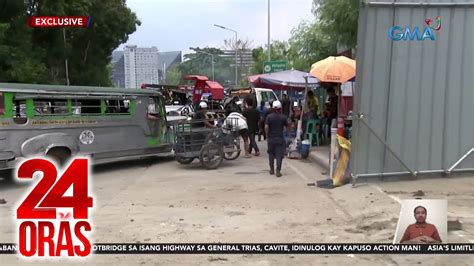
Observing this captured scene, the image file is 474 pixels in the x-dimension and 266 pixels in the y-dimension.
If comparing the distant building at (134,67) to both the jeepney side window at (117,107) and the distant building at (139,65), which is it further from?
the jeepney side window at (117,107)

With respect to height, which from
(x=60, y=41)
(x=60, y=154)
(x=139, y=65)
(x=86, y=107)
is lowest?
(x=60, y=154)

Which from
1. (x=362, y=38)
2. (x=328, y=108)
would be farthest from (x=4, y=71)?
(x=362, y=38)

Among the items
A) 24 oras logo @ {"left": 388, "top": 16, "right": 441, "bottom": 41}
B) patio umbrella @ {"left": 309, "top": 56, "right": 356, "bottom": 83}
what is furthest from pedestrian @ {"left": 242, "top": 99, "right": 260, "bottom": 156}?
24 oras logo @ {"left": 388, "top": 16, "right": 441, "bottom": 41}

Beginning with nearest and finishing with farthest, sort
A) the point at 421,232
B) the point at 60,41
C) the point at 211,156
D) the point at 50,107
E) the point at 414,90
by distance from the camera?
the point at 421,232
the point at 414,90
the point at 50,107
the point at 211,156
the point at 60,41

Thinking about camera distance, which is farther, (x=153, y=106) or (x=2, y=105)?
(x=153, y=106)

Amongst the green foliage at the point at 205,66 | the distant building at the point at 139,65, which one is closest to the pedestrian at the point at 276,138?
the distant building at the point at 139,65

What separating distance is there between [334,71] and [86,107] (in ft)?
19.2

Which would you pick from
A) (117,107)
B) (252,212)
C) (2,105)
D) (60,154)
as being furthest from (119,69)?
(252,212)

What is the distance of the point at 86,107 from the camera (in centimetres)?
1213

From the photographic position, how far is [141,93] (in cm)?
1358

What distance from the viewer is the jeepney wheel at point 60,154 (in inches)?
446

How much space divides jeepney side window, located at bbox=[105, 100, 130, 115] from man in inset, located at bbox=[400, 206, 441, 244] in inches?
345

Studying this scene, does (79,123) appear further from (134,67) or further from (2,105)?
(134,67)

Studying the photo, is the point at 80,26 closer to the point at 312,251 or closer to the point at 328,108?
the point at 328,108
